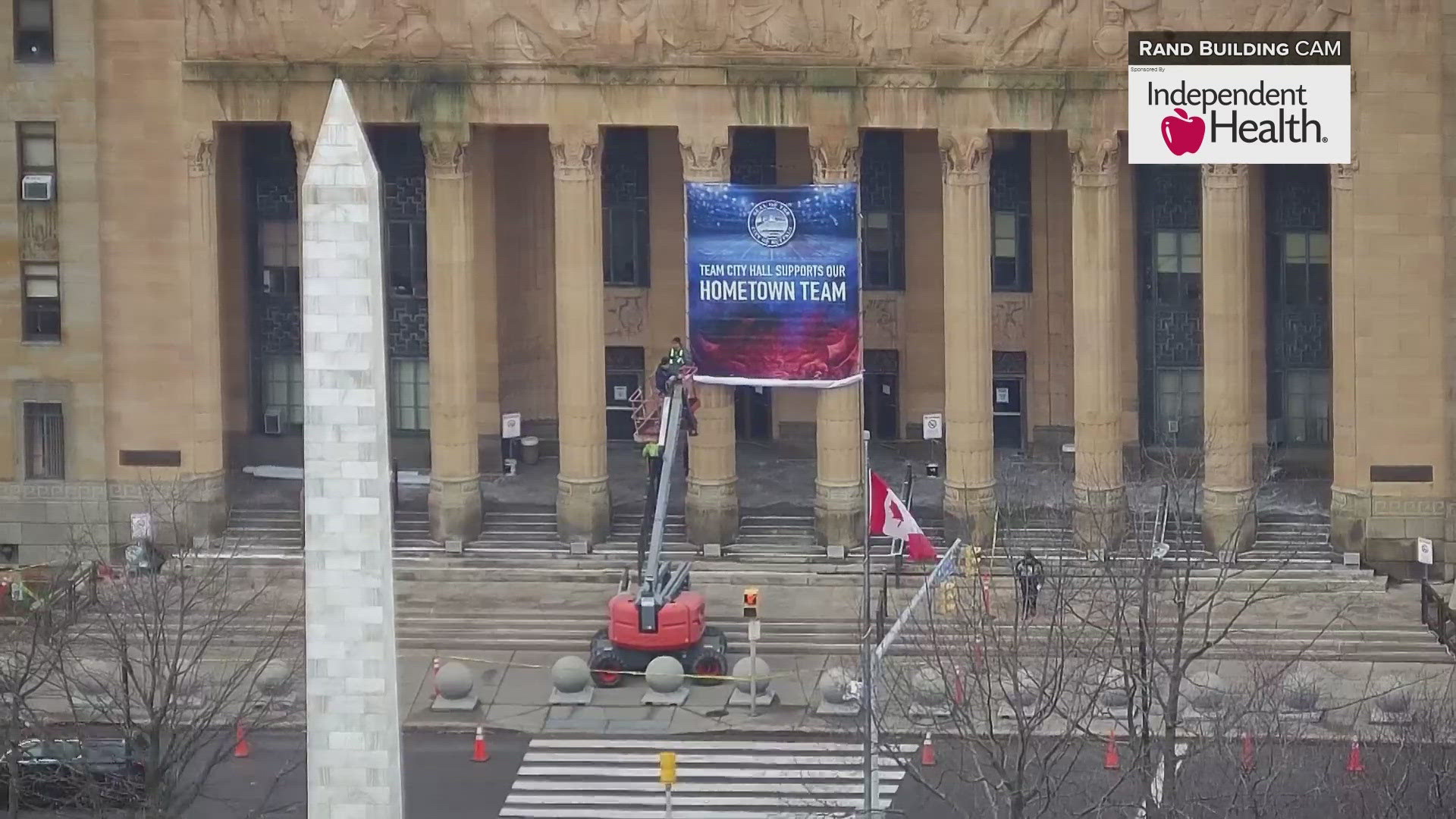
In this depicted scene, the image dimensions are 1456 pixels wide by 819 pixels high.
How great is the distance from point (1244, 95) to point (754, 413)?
15.5 m

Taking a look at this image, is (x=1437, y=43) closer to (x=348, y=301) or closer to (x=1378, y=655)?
(x=1378, y=655)

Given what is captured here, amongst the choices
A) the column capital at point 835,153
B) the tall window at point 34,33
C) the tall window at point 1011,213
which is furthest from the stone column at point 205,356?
the tall window at point 1011,213

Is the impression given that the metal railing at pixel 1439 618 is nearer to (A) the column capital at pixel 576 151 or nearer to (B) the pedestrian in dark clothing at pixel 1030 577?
(B) the pedestrian in dark clothing at pixel 1030 577

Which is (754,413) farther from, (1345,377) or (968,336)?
(1345,377)

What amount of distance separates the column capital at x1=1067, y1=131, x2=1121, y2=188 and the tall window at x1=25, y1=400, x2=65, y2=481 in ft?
76.8

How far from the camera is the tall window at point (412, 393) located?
276 feet

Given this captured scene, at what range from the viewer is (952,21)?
7775cm

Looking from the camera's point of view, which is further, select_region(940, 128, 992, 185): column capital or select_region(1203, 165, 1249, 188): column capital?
select_region(940, 128, 992, 185): column capital

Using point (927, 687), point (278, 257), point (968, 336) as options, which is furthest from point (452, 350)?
point (927, 687)

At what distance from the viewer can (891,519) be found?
69.2m

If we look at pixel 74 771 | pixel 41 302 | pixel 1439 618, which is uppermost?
pixel 41 302

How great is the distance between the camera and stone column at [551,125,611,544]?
3095 inches

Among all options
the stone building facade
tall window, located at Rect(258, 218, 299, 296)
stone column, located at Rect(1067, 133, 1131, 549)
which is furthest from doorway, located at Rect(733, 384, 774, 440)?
tall window, located at Rect(258, 218, 299, 296)

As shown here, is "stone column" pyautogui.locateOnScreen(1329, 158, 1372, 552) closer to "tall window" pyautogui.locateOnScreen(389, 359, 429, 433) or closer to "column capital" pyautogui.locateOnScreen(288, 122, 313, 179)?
"tall window" pyautogui.locateOnScreen(389, 359, 429, 433)
